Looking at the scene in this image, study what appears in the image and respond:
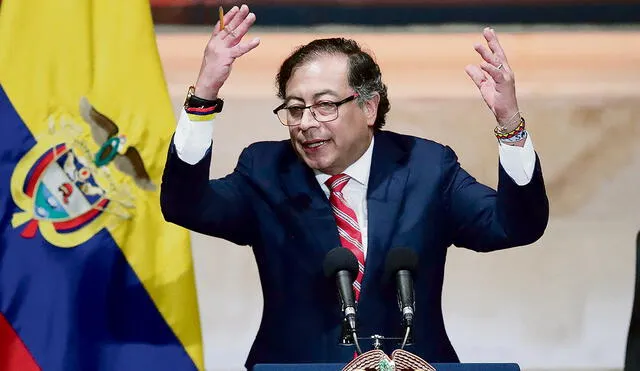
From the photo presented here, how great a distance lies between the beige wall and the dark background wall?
5cm

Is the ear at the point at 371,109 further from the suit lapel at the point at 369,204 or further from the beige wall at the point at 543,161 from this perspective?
the beige wall at the point at 543,161

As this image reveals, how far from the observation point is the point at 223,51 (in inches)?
109

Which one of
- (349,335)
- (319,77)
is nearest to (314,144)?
(319,77)

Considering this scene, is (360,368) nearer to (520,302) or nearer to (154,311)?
(154,311)

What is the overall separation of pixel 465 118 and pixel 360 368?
1.75 m

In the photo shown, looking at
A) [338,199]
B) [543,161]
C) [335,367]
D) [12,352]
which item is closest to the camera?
[335,367]

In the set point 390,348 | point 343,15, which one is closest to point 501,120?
point 390,348

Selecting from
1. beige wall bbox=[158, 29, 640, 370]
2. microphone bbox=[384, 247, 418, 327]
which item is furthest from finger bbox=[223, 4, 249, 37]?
beige wall bbox=[158, 29, 640, 370]

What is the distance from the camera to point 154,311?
353 centimetres

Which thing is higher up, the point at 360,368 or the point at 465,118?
the point at 465,118

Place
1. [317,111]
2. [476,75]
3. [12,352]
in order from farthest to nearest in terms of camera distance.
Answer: [12,352]
[317,111]
[476,75]

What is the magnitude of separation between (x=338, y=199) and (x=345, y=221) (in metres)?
0.07

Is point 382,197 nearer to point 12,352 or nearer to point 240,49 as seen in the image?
point 240,49

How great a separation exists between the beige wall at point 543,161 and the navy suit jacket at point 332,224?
25.8 inches
